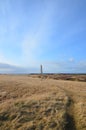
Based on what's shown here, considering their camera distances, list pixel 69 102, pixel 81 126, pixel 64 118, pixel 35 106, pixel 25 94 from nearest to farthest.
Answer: pixel 81 126 → pixel 64 118 → pixel 35 106 → pixel 69 102 → pixel 25 94

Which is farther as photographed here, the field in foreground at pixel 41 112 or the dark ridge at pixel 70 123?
the field in foreground at pixel 41 112

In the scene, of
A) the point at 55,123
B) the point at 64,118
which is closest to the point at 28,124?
the point at 55,123

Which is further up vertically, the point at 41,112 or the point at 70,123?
the point at 41,112

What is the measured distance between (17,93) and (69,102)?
22.0ft

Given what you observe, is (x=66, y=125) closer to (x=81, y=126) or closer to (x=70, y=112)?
(x=81, y=126)

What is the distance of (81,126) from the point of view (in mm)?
14438

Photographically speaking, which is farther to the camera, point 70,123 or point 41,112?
point 41,112

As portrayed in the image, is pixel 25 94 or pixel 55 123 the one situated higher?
pixel 25 94

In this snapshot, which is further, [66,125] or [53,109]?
[53,109]

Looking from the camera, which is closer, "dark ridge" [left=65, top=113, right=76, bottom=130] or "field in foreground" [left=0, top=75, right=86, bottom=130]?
"dark ridge" [left=65, top=113, right=76, bottom=130]

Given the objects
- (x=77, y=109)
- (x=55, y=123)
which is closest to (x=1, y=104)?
(x=55, y=123)

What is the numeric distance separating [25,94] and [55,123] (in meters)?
8.01

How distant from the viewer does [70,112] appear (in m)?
16.8

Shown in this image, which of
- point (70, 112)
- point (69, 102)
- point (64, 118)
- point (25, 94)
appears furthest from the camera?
point (25, 94)
